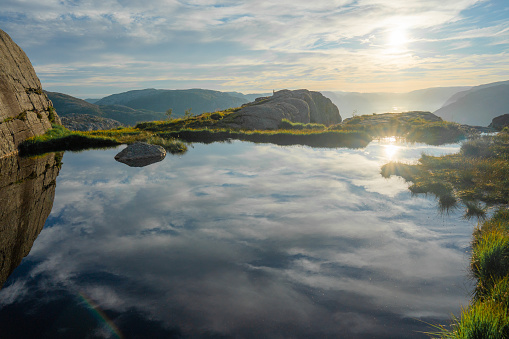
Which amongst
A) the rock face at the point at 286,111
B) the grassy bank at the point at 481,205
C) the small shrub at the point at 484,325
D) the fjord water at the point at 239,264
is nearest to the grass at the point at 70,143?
the fjord water at the point at 239,264

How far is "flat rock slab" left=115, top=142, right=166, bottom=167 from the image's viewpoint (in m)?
19.2

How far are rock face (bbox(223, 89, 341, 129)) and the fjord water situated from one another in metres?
28.9

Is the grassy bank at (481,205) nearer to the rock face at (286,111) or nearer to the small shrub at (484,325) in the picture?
the small shrub at (484,325)

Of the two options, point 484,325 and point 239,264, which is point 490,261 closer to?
point 484,325

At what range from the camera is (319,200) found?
11688 mm

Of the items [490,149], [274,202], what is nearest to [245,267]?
[274,202]

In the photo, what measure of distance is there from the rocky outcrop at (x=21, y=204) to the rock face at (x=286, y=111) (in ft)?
87.2

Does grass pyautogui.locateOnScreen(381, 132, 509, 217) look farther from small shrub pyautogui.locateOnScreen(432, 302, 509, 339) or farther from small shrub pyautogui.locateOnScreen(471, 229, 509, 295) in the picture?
small shrub pyautogui.locateOnScreen(432, 302, 509, 339)

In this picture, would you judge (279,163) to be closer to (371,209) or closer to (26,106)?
(371,209)

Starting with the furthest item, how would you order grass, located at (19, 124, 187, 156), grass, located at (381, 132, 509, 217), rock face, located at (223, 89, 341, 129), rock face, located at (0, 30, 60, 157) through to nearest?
rock face, located at (223, 89, 341, 129), grass, located at (19, 124, 187, 156), rock face, located at (0, 30, 60, 157), grass, located at (381, 132, 509, 217)

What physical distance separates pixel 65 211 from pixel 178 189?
14.4ft

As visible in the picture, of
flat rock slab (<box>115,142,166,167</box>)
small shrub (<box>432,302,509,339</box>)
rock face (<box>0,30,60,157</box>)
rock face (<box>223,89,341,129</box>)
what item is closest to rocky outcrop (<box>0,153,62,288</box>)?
flat rock slab (<box>115,142,166,167</box>)

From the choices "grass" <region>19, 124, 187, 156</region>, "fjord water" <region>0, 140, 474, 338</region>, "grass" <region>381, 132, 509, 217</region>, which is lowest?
"fjord water" <region>0, 140, 474, 338</region>

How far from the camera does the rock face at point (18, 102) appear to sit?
890 inches
